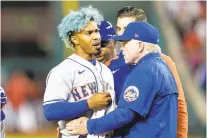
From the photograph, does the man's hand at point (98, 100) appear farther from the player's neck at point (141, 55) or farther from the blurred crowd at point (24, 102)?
the blurred crowd at point (24, 102)

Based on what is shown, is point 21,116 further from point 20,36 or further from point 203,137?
point 203,137

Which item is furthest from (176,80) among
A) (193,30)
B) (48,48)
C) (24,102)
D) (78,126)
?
(193,30)

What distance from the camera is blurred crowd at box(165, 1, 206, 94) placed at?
9398 millimetres

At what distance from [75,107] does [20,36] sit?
5961 mm

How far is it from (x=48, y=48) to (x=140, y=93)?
5.97 metres

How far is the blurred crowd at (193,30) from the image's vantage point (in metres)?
9.40

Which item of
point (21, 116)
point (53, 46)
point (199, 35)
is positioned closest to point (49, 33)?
point (53, 46)

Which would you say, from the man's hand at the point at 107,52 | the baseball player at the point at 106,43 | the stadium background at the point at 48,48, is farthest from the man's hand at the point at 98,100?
the stadium background at the point at 48,48

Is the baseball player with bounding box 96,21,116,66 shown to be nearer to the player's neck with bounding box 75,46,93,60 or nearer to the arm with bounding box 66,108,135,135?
the player's neck with bounding box 75,46,93,60

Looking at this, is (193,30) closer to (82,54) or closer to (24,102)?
(24,102)

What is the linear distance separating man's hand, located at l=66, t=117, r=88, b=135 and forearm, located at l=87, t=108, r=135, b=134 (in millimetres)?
65

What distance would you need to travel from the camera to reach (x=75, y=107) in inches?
144

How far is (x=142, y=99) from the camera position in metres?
3.53

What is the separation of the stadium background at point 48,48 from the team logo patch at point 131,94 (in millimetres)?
5297
